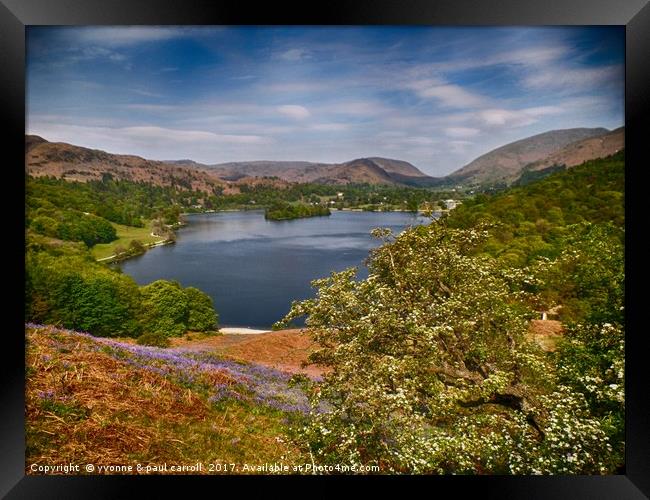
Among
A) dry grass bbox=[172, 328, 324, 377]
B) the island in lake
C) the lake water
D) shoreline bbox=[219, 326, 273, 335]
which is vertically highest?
the island in lake

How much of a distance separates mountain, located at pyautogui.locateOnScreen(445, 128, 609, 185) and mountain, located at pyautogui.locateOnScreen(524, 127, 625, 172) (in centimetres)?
4

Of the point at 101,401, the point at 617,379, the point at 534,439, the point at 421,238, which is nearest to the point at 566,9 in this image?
the point at 421,238

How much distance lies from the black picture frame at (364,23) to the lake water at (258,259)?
4.84ft

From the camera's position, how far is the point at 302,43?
429 cm

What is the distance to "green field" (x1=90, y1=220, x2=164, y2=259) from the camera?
4562 millimetres

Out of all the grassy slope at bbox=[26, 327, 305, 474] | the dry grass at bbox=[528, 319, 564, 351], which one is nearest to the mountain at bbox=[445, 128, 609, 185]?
the dry grass at bbox=[528, 319, 564, 351]

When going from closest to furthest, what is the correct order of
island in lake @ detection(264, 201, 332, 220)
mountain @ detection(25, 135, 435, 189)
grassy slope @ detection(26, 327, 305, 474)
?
grassy slope @ detection(26, 327, 305, 474) → mountain @ detection(25, 135, 435, 189) → island in lake @ detection(264, 201, 332, 220)

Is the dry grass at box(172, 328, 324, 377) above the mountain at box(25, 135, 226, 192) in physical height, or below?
below

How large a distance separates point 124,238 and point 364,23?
320cm

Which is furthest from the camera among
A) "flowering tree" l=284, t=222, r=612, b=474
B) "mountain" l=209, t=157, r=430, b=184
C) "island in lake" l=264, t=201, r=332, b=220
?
"island in lake" l=264, t=201, r=332, b=220

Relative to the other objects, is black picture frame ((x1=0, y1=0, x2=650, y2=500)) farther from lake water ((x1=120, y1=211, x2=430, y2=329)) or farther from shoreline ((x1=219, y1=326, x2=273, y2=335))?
lake water ((x1=120, y1=211, x2=430, y2=329))

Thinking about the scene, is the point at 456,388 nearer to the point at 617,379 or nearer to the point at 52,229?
the point at 617,379

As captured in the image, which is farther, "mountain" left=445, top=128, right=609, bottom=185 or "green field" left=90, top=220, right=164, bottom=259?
"green field" left=90, top=220, right=164, bottom=259

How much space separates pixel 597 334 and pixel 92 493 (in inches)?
195
